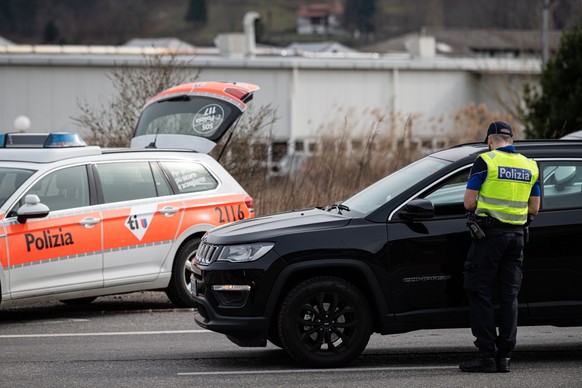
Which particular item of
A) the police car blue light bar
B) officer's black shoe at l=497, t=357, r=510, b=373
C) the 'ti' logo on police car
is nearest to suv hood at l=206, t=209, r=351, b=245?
officer's black shoe at l=497, t=357, r=510, b=373

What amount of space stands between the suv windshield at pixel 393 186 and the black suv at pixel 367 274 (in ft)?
0.26

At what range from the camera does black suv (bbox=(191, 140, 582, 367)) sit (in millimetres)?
7754

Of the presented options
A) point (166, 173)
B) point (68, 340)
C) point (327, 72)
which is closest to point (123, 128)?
point (166, 173)

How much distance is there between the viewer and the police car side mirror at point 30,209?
9.93 meters

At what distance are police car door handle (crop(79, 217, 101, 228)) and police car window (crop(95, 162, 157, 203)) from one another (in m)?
0.26

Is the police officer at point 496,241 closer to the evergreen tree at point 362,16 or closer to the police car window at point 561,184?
the police car window at point 561,184

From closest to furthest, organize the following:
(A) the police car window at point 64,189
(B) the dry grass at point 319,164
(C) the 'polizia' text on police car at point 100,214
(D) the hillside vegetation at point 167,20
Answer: (C) the 'polizia' text on police car at point 100,214 → (A) the police car window at point 64,189 → (B) the dry grass at point 319,164 → (D) the hillside vegetation at point 167,20

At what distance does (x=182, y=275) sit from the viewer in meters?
11.1

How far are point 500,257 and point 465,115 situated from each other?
51.5 ft

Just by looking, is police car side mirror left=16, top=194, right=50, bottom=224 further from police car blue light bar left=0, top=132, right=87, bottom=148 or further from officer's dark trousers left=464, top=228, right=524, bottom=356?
officer's dark trousers left=464, top=228, right=524, bottom=356

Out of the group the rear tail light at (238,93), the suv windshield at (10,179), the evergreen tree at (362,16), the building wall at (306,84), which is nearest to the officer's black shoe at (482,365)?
the suv windshield at (10,179)

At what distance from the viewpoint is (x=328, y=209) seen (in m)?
8.60

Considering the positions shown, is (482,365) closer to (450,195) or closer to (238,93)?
(450,195)

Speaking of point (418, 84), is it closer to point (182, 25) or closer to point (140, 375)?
point (140, 375)
